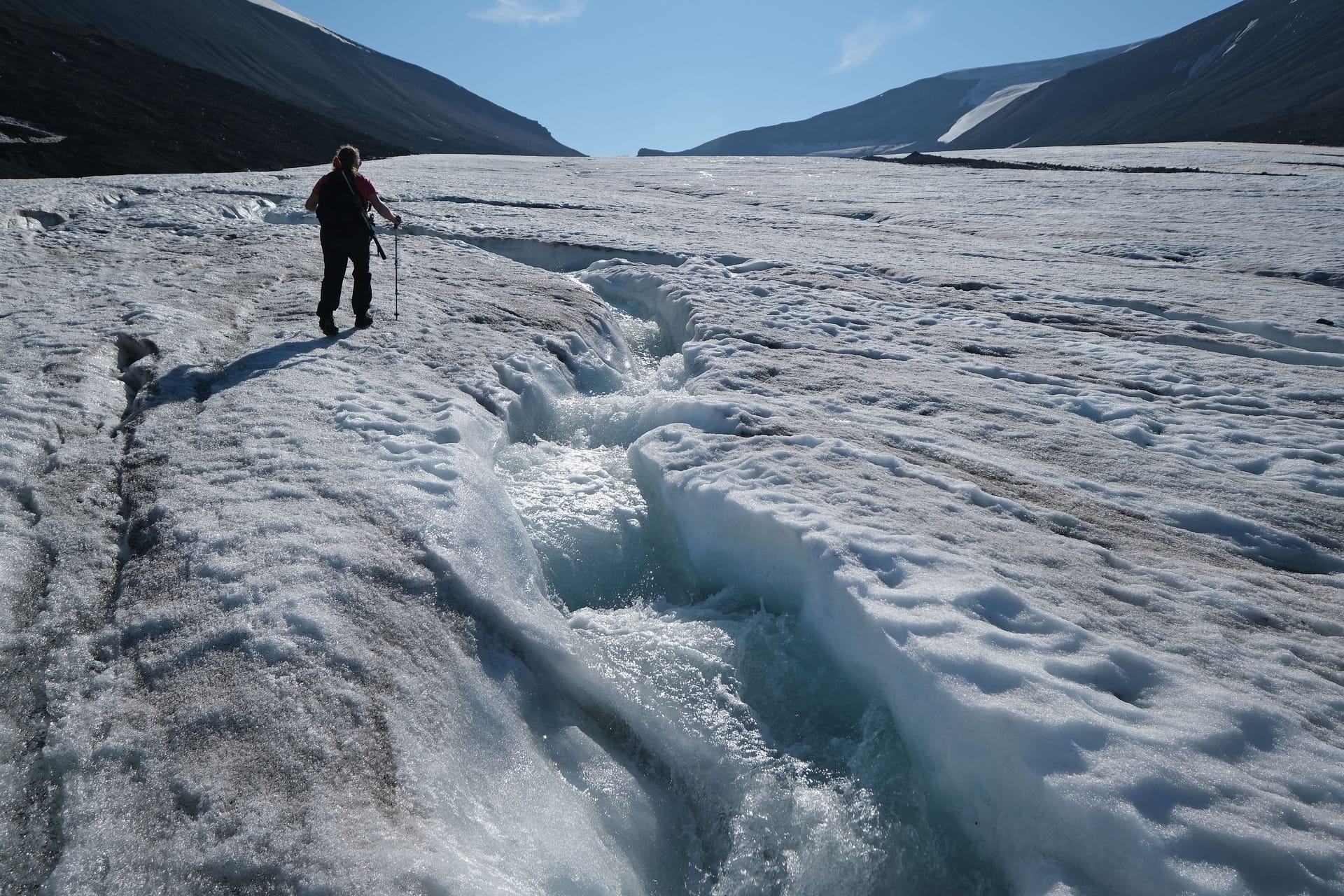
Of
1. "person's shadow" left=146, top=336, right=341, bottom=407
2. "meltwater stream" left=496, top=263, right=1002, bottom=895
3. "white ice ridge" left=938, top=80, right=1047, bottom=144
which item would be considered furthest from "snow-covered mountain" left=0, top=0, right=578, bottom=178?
"white ice ridge" left=938, top=80, right=1047, bottom=144

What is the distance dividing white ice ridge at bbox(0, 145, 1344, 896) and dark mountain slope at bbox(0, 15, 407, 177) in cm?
2003

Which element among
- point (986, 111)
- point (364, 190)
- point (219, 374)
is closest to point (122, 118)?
point (364, 190)

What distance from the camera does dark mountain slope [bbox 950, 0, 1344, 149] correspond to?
58.8 meters

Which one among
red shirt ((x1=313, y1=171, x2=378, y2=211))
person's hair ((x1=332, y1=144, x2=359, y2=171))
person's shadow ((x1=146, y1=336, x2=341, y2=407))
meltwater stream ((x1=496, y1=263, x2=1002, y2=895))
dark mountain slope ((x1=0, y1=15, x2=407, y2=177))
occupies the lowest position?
meltwater stream ((x1=496, y1=263, x2=1002, y2=895))

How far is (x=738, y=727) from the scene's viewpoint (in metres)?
2.94

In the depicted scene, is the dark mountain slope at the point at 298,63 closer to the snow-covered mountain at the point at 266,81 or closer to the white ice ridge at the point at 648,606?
the snow-covered mountain at the point at 266,81

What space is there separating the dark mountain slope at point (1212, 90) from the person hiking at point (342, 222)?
191 feet

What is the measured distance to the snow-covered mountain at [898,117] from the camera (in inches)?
5379

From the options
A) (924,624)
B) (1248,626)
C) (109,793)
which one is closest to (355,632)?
(109,793)

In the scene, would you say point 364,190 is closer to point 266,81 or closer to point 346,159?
point 346,159

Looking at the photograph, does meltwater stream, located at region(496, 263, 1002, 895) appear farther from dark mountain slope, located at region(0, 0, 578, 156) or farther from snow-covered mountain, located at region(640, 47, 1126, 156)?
snow-covered mountain, located at region(640, 47, 1126, 156)

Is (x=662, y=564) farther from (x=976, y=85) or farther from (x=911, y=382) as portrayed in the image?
(x=976, y=85)

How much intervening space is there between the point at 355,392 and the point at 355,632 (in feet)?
8.09

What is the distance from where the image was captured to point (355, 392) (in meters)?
4.80
